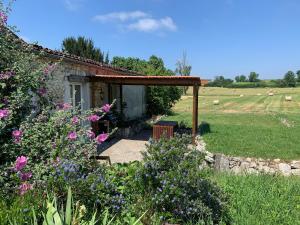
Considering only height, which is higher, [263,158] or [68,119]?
[68,119]

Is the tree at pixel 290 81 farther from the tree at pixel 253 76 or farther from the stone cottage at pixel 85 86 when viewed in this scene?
the stone cottage at pixel 85 86

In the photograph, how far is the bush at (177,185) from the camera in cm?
332

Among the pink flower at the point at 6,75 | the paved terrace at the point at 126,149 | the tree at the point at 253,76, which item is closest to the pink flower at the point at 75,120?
the pink flower at the point at 6,75

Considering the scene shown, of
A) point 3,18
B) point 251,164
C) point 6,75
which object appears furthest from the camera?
point 251,164

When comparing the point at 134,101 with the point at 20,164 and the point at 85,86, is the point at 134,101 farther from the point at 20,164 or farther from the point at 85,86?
the point at 20,164

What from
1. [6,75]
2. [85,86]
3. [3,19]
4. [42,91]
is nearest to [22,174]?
[6,75]

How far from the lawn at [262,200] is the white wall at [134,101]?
467 inches

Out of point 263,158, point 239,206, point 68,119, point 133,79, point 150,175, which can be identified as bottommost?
point 263,158

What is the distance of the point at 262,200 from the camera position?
13.6ft

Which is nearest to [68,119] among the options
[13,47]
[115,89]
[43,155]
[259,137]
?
[43,155]

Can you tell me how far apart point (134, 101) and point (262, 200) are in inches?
572

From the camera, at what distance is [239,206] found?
395 centimetres

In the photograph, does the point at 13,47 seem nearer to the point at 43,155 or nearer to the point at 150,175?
the point at 43,155

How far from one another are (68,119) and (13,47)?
1.36 metres
